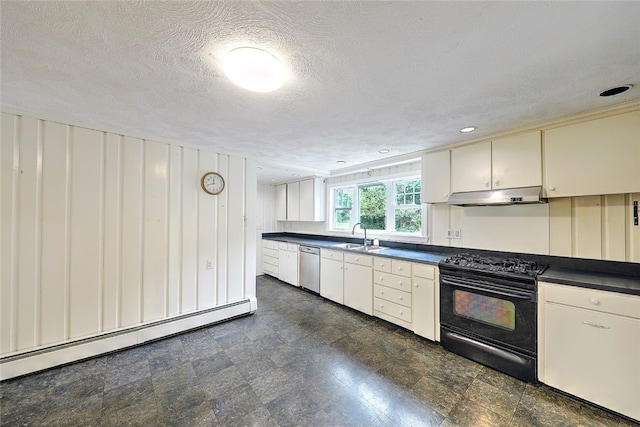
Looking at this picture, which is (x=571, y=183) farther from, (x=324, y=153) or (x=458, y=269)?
(x=324, y=153)

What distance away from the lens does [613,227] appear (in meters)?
2.11

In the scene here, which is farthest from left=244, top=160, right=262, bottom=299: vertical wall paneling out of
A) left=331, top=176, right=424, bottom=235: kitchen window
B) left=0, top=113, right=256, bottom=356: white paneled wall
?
left=331, top=176, right=424, bottom=235: kitchen window

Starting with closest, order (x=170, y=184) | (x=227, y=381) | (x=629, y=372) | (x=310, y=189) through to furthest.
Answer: (x=629, y=372), (x=227, y=381), (x=170, y=184), (x=310, y=189)

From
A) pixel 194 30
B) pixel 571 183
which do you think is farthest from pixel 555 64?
pixel 194 30

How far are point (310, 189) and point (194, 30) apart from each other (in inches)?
151

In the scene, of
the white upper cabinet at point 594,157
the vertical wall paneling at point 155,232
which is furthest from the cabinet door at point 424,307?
the vertical wall paneling at point 155,232

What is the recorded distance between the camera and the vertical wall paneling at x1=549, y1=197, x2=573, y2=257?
7.61 ft

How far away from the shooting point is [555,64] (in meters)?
1.38

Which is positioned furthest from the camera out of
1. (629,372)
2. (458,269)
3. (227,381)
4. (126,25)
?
(458,269)

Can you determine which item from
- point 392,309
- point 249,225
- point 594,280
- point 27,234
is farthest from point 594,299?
point 27,234

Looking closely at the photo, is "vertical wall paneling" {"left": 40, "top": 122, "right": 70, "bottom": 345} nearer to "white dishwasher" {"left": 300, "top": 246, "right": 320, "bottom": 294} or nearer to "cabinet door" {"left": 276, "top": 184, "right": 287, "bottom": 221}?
"white dishwasher" {"left": 300, "top": 246, "right": 320, "bottom": 294}

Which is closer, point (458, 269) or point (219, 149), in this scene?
point (458, 269)

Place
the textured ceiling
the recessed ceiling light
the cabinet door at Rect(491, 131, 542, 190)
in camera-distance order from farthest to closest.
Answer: the cabinet door at Rect(491, 131, 542, 190) → the recessed ceiling light → the textured ceiling

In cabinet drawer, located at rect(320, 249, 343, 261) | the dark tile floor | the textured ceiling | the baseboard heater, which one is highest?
the textured ceiling
